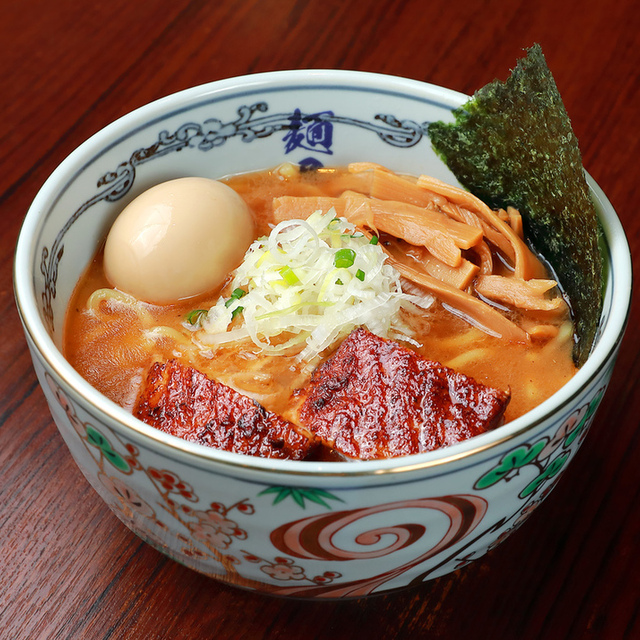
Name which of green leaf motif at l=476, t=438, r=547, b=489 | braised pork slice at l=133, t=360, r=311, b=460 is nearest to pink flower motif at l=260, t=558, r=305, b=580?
braised pork slice at l=133, t=360, r=311, b=460

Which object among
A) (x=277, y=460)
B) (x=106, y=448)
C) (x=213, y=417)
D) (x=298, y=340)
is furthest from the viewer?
(x=298, y=340)

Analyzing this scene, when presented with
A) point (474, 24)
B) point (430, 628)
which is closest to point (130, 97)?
point (474, 24)

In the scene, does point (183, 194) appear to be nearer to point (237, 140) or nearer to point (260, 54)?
point (237, 140)

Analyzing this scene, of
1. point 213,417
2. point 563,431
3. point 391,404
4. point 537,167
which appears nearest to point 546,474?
point 563,431

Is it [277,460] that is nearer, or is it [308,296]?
[277,460]

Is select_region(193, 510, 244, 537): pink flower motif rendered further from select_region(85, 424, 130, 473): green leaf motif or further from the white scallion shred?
the white scallion shred

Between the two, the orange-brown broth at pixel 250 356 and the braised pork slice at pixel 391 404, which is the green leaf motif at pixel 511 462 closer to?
the braised pork slice at pixel 391 404

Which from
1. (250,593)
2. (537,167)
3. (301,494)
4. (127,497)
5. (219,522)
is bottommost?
(250,593)

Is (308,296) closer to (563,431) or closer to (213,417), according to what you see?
(213,417)
